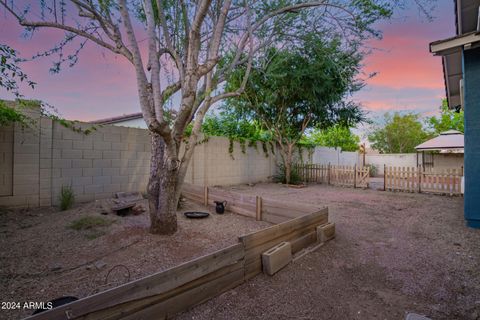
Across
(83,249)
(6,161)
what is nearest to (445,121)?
(83,249)

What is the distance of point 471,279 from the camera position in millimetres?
2459

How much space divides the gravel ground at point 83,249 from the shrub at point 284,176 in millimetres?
7064

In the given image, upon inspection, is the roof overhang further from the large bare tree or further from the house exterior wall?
Answer: the house exterior wall

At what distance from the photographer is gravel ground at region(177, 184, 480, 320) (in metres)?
1.94

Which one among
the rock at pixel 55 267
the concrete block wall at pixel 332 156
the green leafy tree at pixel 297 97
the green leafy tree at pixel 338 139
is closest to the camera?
the rock at pixel 55 267

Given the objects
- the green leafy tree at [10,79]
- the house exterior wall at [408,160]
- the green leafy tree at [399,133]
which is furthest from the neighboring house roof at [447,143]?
the green leafy tree at [10,79]

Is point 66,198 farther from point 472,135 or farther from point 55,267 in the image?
point 472,135

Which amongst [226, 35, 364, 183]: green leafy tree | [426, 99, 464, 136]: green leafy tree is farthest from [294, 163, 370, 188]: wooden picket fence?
[426, 99, 464, 136]: green leafy tree

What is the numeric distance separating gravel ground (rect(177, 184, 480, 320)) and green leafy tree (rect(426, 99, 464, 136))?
18.7m

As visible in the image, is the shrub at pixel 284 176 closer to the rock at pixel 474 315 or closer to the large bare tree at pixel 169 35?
the large bare tree at pixel 169 35

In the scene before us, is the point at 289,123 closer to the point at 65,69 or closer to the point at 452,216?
the point at 452,216

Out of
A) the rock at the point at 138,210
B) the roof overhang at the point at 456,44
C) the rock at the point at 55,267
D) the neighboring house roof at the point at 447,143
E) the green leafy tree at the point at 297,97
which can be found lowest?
the rock at the point at 55,267

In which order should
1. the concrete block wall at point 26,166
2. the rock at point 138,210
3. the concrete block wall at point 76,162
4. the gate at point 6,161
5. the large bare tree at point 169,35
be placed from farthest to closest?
the rock at point 138,210, the concrete block wall at point 76,162, the concrete block wall at point 26,166, the gate at point 6,161, the large bare tree at point 169,35

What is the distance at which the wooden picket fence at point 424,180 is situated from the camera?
756 centimetres
